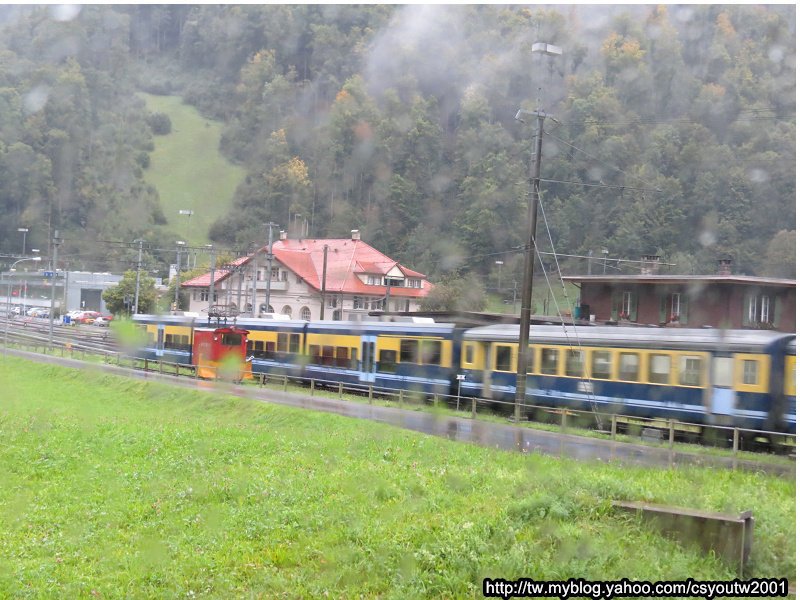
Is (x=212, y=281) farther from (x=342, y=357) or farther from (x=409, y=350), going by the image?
(x=342, y=357)

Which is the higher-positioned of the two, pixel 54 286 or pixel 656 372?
pixel 54 286

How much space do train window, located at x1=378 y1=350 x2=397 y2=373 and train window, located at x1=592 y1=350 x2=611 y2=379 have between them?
4.97 metres

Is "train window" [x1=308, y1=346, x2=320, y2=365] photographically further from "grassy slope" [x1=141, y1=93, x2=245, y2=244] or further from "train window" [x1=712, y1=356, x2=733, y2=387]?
"train window" [x1=712, y1=356, x2=733, y2=387]

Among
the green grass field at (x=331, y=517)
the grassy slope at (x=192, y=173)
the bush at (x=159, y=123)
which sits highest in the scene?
the bush at (x=159, y=123)

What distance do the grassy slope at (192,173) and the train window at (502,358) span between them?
5.50 metres

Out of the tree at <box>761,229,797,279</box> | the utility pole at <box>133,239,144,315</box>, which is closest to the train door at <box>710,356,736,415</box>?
the tree at <box>761,229,797,279</box>

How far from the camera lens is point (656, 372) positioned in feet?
36.7

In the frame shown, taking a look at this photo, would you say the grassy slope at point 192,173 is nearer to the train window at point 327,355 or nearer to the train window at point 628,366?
the train window at point 327,355

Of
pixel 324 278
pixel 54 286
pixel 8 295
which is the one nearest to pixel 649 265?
pixel 324 278

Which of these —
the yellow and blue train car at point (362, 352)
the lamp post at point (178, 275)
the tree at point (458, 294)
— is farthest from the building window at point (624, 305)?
the lamp post at point (178, 275)

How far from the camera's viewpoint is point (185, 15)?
1667 cm

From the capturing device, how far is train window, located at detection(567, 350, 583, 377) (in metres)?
12.1

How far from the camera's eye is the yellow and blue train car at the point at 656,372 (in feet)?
32.3

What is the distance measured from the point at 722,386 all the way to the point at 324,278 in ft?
19.0
